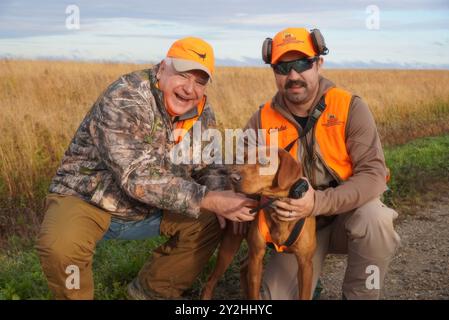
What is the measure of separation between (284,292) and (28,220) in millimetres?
3564

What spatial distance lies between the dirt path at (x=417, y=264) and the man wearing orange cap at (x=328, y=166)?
2.09 feet

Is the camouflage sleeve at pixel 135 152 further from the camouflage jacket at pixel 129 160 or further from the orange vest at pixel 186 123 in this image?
the orange vest at pixel 186 123

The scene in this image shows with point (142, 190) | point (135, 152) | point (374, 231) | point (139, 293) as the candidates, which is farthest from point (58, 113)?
point (374, 231)

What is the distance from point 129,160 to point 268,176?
3.35 feet

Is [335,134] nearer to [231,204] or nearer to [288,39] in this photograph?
[288,39]

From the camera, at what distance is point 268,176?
11.9 feet

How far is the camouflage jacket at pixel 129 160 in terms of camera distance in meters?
3.80

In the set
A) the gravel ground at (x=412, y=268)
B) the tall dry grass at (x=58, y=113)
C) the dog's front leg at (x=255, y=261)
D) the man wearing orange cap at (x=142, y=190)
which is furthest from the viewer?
the tall dry grass at (x=58, y=113)

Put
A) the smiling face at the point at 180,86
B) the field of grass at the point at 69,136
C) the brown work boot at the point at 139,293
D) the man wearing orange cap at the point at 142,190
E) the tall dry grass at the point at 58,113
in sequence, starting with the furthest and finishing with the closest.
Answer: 1. the tall dry grass at the point at 58,113
2. the field of grass at the point at 69,136
3. the brown work boot at the point at 139,293
4. the smiling face at the point at 180,86
5. the man wearing orange cap at the point at 142,190

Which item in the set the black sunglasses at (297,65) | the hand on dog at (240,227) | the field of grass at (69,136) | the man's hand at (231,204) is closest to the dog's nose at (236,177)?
the man's hand at (231,204)

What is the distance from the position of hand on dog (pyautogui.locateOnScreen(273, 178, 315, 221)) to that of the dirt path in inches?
47.2

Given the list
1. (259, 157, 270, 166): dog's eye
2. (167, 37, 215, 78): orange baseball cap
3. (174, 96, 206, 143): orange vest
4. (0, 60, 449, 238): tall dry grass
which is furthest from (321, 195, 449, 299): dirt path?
(0, 60, 449, 238): tall dry grass

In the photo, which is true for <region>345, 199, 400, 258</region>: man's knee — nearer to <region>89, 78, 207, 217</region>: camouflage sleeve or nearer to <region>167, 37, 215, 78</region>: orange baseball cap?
<region>89, 78, 207, 217</region>: camouflage sleeve

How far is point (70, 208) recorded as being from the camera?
387 centimetres
